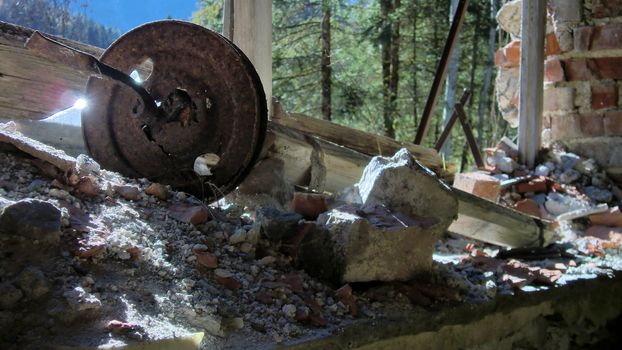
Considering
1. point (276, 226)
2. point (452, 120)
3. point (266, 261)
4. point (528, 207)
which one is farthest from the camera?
point (452, 120)

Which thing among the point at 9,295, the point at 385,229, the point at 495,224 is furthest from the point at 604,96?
the point at 9,295

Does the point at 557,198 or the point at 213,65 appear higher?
the point at 213,65

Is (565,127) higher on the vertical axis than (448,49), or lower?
lower

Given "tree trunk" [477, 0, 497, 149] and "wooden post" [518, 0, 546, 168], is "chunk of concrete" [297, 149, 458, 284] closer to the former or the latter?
"wooden post" [518, 0, 546, 168]

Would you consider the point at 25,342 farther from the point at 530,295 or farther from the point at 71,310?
the point at 530,295

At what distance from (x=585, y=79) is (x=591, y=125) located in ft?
1.03

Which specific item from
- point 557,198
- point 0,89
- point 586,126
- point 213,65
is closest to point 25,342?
point 213,65

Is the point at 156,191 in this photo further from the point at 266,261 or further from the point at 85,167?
the point at 266,261

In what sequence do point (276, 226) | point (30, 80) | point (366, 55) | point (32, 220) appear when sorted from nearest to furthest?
point (32, 220) → point (276, 226) → point (30, 80) → point (366, 55)

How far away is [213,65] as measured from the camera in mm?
2035

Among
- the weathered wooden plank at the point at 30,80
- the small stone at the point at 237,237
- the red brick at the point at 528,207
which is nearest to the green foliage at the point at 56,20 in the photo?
the weathered wooden plank at the point at 30,80

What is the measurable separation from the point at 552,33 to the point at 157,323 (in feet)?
13.0

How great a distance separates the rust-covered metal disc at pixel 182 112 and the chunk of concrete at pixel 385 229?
43 cm

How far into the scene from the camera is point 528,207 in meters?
4.13
